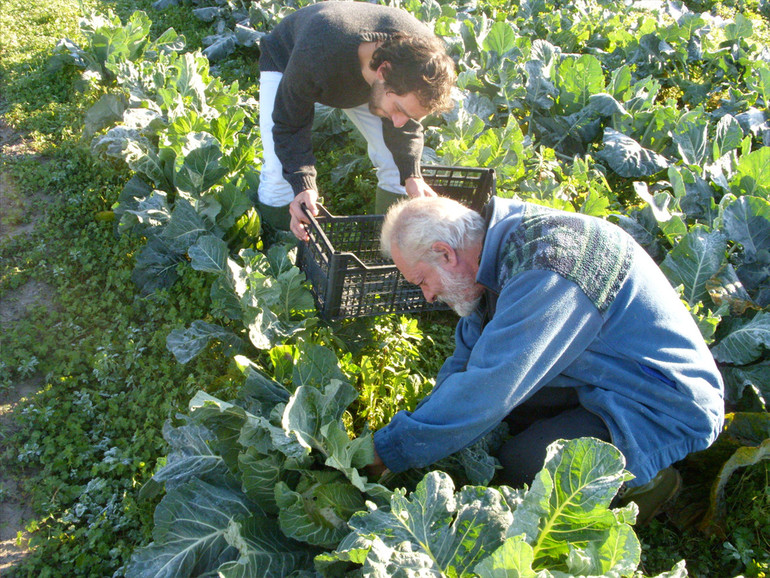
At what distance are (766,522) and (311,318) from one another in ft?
7.67

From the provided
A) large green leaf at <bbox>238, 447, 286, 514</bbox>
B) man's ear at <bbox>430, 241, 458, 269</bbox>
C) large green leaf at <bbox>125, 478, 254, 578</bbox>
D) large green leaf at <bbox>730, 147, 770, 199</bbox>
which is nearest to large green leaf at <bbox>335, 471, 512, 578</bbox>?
large green leaf at <bbox>238, 447, 286, 514</bbox>

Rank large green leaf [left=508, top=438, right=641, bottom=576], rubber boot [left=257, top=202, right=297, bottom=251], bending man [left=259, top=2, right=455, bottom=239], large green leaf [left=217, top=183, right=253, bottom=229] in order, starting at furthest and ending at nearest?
rubber boot [left=257, top=202, right=297, bottom=251] < large green leaf [left=217, top=183, right=253, bottom=229] < bending man [left=259, top=2, right=455, bottom=239] < large green leaf [left=508, top=438, right=641, bottom=576]

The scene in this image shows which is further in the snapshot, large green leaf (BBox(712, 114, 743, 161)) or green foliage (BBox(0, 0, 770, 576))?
large green leaf (BBox(712, 114, 743, 161))

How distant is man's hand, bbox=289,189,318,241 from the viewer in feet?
10.8

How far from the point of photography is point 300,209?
3.35 meters

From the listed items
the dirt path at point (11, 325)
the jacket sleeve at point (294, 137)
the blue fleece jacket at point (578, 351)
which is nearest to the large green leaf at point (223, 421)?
the blue fleece jacket at point (578, 351)

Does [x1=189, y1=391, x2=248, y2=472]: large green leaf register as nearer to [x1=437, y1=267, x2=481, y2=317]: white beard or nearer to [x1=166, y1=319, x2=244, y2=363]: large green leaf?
[x1=166, y1=319, x2=244, y2=363]: large green leaf

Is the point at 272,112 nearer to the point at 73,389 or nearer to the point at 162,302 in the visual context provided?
the point at 162,302

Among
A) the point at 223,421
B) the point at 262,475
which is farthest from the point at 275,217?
the point at 262,475

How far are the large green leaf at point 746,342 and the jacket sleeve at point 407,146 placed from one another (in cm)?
191

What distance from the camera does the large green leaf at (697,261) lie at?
3410 mm

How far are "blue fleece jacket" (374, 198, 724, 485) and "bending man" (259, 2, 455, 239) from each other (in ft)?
2.79

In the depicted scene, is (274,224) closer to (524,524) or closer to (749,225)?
(524,524)

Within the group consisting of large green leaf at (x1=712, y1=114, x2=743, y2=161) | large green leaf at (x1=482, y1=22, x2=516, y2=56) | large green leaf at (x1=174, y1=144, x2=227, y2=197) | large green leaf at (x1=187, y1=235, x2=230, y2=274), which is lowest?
large green leaf at (x1=187, y1=235, x2=230, y2=274)
